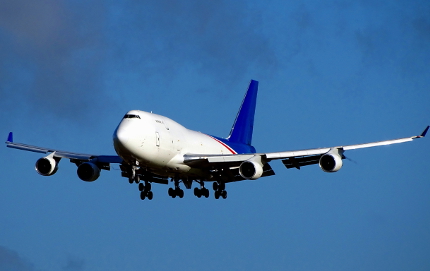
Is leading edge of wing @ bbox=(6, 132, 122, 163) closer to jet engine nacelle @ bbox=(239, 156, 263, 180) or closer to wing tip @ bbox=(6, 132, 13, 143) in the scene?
wing tip @ bbox=(6, 132, 13, 143)

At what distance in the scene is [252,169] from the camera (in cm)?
6306

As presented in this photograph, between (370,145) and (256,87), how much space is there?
980 inches

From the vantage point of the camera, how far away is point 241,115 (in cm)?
8112

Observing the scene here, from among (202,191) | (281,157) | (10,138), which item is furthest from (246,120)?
(10,138)

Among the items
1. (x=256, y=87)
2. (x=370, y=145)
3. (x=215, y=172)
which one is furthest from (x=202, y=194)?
(x=256, y=87)

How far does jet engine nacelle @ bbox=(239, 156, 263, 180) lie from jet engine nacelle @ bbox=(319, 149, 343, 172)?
14.7ft

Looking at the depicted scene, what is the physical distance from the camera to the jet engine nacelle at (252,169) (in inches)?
2477

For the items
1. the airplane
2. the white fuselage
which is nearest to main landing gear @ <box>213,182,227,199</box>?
the airplane

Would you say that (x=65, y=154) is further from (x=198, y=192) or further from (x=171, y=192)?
(x=198, y=192)

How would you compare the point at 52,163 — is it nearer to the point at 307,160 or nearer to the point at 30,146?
the point at 30,146

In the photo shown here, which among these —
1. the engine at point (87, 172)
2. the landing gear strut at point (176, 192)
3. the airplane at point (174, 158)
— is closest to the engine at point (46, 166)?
the airplane at point (174, 158)

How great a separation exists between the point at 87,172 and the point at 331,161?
1840 centimetres

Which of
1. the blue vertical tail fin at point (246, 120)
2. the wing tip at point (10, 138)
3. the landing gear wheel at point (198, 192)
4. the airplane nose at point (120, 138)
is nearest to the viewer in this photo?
the airplane nose at point (120, 138)

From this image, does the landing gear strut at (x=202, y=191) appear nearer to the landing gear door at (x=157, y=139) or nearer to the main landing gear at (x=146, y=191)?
the main landing gear at (x=146, y=191)
